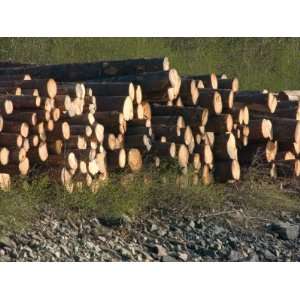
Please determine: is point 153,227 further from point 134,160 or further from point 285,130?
point 285,130

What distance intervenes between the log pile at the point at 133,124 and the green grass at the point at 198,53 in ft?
2.53

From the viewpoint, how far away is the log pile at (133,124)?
23.2 ft

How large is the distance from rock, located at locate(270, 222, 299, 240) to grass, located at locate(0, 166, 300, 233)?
469mm

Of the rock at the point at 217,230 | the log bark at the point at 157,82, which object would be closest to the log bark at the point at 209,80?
the log bark at the point at 157,82

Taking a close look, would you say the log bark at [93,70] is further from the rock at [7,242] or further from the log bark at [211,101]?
the rock at [7,242]

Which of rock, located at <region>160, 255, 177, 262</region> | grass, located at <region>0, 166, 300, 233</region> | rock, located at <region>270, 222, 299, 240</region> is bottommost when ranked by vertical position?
rock, located at <region>160, 255, 177, 262</region>

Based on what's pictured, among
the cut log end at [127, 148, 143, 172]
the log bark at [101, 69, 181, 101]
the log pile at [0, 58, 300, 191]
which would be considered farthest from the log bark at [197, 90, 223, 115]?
the cut log end at [127, 148, 143, 172]

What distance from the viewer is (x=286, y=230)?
7.15 m

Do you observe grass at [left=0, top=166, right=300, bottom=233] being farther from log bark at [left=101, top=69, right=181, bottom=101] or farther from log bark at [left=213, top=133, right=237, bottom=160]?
log bark at [left=101, top=69, right=181, bottom=101]

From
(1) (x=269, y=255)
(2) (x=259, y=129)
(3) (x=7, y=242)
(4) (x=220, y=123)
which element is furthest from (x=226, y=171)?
(3) (x=7, y=242)

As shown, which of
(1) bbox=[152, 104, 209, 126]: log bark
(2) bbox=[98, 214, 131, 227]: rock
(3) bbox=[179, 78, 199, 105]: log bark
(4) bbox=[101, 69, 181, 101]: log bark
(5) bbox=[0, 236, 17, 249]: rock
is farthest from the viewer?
(3) bbox=[179, 78, 199, 105]: log bark

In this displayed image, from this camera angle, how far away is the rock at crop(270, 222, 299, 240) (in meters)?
7.10
